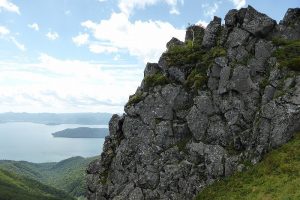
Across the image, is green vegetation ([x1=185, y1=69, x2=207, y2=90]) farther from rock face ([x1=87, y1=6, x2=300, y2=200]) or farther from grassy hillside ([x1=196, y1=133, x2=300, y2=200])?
grassy hillside ([x1=196, y1=133, x2=300, y2=200])

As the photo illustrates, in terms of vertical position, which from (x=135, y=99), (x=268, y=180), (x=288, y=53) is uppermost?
(x=288, y=53)

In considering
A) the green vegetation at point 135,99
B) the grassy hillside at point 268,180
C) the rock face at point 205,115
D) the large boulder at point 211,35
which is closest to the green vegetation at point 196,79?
the rock face at point 205,115

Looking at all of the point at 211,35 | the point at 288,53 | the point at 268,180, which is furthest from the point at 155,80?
the point at 268,180

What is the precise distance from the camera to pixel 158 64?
4662 cm

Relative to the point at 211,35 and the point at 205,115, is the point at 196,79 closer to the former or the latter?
the point at 205,115

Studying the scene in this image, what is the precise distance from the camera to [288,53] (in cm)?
3919

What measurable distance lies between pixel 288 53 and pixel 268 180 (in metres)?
15.2

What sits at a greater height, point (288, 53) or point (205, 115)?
point (288, 53)

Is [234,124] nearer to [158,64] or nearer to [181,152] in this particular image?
[181,152]

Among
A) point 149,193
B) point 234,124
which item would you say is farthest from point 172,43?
point 149,193

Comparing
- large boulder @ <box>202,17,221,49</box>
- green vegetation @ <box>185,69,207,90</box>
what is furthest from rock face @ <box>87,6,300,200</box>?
green vegetation @ <box>185,69,207,90</box>

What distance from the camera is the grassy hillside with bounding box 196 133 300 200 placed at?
96.0ft

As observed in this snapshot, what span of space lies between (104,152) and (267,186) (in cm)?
2030

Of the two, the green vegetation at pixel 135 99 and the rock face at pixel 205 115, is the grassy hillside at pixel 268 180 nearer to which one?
the rock face at pixel 205 115
